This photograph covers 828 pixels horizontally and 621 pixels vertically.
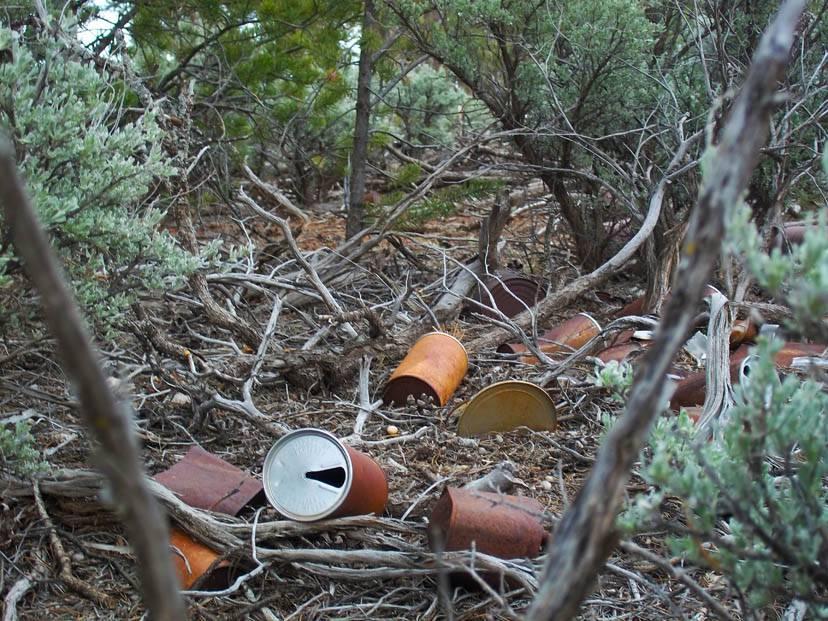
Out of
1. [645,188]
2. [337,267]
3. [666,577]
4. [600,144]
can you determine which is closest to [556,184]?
[600,144]

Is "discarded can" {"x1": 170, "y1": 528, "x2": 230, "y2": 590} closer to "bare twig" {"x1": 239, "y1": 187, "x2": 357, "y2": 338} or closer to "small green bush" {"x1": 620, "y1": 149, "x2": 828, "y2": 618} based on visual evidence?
"small green bush" {"x1": 620, "y1": 149, "x2": 828, "y2": 618}

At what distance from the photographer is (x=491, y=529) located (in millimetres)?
2582

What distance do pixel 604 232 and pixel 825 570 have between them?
4.21 metres

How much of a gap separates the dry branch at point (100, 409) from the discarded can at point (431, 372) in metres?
Result: 2.78

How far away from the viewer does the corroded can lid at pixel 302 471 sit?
8.82ft

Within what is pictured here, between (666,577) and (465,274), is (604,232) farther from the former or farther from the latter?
(666,577)

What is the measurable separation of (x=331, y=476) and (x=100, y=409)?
72.8 inches

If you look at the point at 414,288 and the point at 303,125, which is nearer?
the point at 414,288

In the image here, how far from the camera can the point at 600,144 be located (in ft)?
18.3

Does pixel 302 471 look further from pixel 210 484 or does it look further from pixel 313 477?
pixel 210 484

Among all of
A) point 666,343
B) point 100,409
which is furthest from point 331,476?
point 100,409

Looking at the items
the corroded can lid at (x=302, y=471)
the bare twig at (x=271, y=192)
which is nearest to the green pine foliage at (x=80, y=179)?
the corroded can lid at (x=302, y=471)

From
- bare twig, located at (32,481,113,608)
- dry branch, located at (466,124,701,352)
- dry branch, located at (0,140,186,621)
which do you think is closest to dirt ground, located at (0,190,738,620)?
bare twig, located at (32,481,113,608)

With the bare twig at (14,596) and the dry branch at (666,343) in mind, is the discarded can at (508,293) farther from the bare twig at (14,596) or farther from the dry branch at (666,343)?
the dry branch at (666,343)
